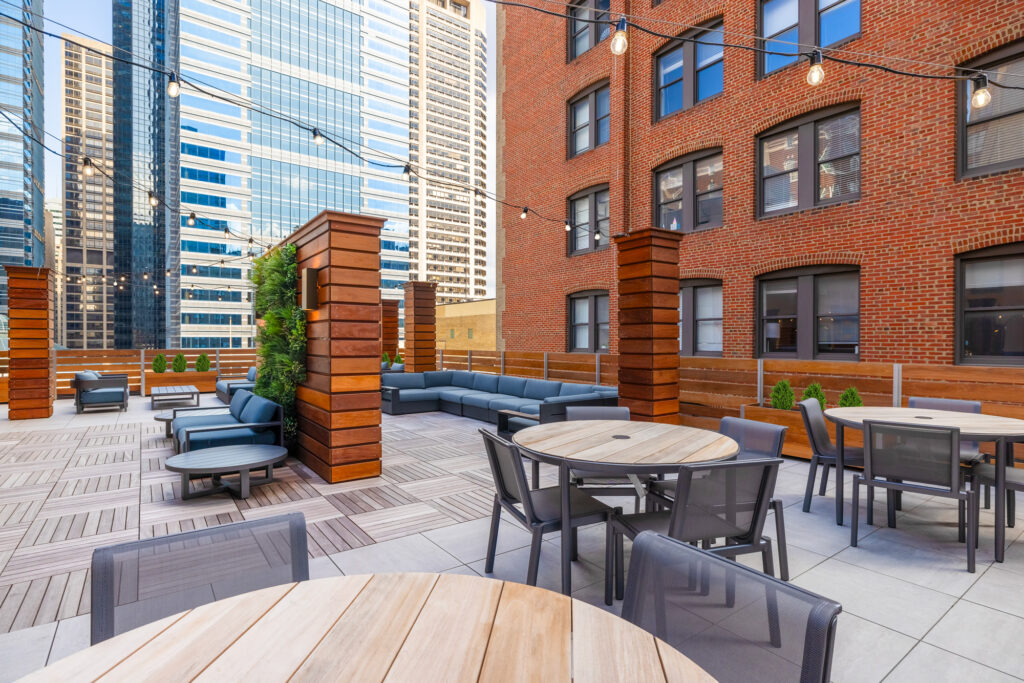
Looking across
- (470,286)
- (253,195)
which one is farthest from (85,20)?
(470,286)

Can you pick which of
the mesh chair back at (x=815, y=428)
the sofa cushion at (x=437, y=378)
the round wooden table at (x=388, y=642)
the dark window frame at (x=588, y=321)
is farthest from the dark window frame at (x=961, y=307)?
the sofa cushion at (x=437, y=378)

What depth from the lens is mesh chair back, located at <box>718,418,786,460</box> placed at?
2.92 m

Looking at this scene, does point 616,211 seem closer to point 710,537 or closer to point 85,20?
point 710,537

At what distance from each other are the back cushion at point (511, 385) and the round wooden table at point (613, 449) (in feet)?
17.1

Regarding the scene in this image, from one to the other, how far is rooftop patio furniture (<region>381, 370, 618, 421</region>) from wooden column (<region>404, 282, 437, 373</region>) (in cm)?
148

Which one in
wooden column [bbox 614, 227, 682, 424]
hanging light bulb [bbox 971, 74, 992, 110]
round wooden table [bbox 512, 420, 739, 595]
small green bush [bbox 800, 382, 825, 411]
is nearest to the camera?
round wooden table [bbox 512, 420, 739, 595]

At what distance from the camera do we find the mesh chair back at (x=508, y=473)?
2.39 metres

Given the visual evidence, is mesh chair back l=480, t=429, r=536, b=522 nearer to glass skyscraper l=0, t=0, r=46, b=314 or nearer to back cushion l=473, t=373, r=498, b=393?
back cushion l=473, t=373, r=498, b=393

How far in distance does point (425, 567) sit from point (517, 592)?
191cm

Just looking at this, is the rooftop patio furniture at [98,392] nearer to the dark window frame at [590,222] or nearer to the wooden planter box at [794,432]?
the dark window frame at [590,222]

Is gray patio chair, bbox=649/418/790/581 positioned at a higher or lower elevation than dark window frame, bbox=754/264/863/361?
lower

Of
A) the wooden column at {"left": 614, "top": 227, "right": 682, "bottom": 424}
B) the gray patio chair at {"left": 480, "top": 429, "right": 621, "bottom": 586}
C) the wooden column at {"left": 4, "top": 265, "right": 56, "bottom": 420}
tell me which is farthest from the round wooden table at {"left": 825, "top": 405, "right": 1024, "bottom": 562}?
the wooden column at {"left": 4, "top": 265, "right": 56, "bottom": 420}

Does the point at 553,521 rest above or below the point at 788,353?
below

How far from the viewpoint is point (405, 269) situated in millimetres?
65500
